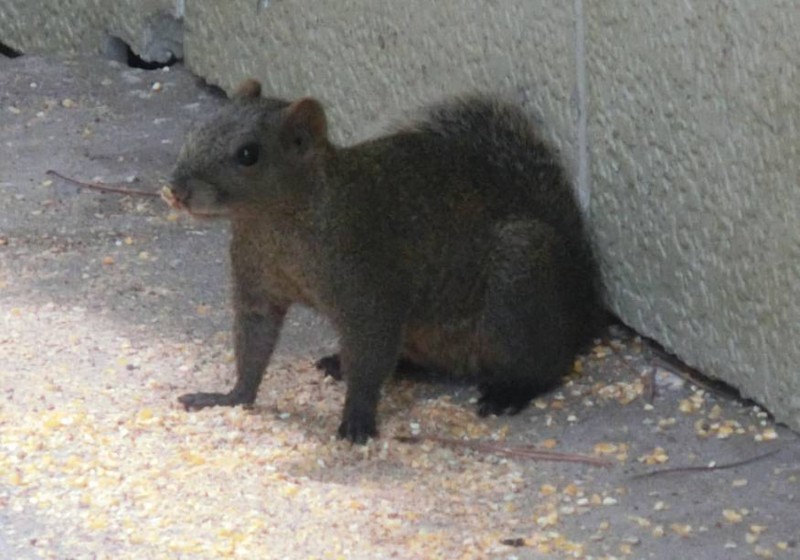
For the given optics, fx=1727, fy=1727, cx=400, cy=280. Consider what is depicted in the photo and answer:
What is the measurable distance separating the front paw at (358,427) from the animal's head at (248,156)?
2.17 feet

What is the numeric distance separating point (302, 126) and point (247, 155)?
0.21 meters

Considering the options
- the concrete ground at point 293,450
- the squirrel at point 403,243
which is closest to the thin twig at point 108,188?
the concrete ground at point 293,450

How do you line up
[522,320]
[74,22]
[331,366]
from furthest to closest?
[74,22], [331,366], [522,320]

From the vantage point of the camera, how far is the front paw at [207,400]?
5.08 m

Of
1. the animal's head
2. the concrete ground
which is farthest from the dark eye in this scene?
the concrete ground

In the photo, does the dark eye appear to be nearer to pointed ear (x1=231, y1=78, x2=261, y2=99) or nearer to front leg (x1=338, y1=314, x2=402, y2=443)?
pointed ear (x1=231, y1=78, x2=261, y2=99)

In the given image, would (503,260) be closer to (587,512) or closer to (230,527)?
(587,512)

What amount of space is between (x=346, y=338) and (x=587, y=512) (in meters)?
0.93

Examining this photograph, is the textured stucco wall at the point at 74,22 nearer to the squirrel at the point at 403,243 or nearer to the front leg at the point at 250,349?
the squirrel at the point at 403,243

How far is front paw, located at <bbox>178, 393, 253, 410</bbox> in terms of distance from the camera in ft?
16.7

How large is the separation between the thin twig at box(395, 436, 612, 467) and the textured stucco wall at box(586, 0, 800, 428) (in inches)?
21.9

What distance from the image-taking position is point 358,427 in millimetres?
4953

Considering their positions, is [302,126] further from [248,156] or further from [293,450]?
[293,450]

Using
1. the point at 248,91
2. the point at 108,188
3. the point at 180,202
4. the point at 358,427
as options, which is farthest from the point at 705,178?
the point at 108,188
